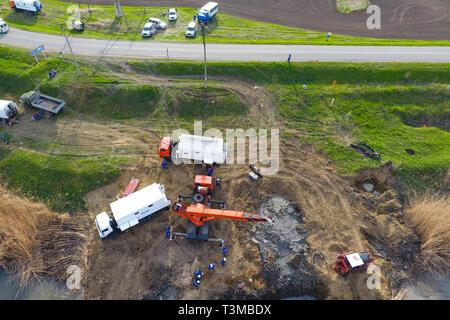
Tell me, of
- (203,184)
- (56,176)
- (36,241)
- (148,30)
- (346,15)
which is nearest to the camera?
(36,241)

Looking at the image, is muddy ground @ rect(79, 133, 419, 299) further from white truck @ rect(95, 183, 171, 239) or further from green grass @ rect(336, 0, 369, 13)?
green grass @ rect(336, 0, 369, 13)

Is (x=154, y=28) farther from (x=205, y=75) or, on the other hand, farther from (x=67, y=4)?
(x=67, y=4)

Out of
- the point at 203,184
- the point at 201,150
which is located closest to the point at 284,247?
the point at 203,184

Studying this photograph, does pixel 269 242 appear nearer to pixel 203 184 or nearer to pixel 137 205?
pixel 203 184

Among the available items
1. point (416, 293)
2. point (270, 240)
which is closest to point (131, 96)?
point (270, 240)

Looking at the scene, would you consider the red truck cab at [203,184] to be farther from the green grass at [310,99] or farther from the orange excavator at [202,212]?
the green grass at [310,99]

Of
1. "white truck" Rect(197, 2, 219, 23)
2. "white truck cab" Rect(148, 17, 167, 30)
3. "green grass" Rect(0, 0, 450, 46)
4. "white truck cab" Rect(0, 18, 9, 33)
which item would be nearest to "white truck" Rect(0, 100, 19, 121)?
"green grass" Rect(0, 0, 450, 46)

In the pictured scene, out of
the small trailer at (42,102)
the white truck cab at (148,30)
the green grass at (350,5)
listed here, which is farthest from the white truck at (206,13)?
the small trailer at (42,102)
